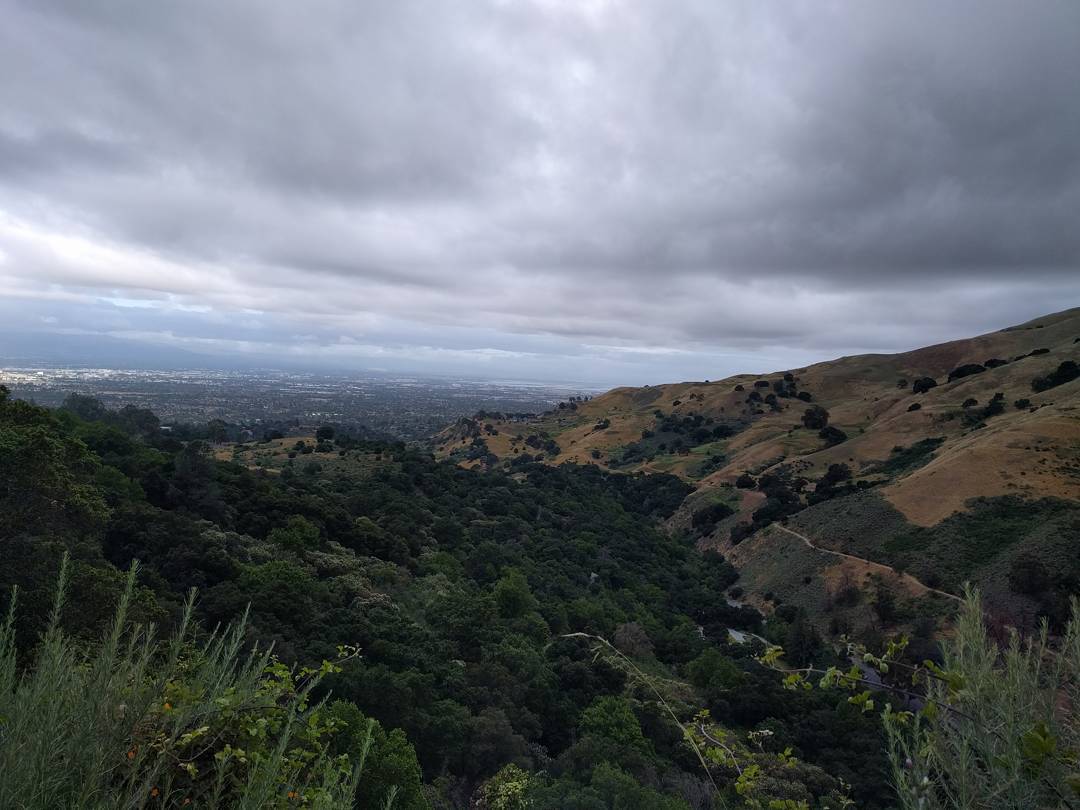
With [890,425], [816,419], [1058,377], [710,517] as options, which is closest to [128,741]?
[710,517]

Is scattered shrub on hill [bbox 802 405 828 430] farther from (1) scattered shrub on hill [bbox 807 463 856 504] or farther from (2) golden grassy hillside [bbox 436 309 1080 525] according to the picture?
(1) scattered shrub on hill [bbox 807 463 856 504]

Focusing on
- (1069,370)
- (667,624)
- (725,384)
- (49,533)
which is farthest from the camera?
(725,384)

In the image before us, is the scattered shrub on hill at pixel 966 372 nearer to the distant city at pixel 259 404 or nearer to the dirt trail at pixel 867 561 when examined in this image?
the dirt trail at pixel 867 561

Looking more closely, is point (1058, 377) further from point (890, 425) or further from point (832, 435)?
point (832, 435)

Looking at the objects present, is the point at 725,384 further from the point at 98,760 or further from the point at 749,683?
the point at 98,760

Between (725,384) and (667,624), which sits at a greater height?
(725,384)

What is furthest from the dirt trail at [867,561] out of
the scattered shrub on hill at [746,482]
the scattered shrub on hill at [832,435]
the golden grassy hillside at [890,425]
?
the scattered shrub on hill at [832,435]

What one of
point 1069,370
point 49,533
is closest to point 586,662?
point 49,533
